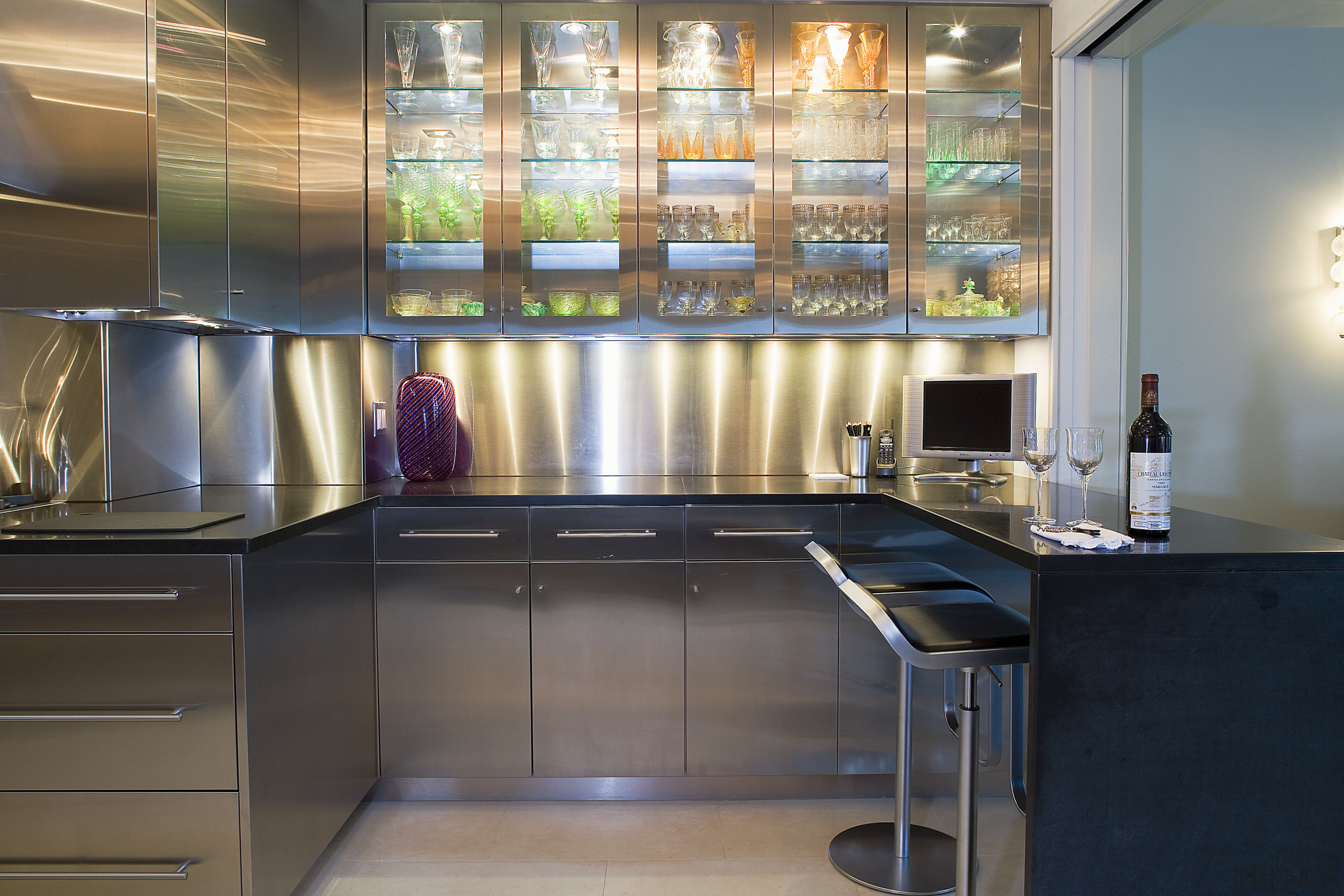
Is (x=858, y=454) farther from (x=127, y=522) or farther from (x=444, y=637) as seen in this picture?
(x=127, y=522)

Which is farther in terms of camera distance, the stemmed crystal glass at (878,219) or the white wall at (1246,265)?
the white wall at (1246,265)

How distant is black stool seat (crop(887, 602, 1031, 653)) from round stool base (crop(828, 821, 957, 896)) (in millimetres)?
A: 699

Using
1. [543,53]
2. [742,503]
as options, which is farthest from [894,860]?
[543,53]

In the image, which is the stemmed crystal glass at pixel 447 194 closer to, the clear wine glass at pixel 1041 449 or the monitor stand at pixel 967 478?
the monitor stand at pixel 967 478

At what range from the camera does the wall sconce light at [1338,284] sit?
3.09 meters

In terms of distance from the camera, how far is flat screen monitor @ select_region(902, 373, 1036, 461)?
8.84 feet

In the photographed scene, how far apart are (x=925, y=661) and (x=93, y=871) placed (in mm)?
1813

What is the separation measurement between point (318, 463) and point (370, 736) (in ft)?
3.36

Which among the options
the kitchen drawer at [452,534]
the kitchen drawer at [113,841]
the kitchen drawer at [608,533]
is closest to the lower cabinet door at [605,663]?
the kitchen drawer at [608,533]

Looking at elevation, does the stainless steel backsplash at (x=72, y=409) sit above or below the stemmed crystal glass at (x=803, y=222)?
below

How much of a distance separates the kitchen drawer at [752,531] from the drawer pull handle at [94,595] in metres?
1.41

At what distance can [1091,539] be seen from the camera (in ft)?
4.79

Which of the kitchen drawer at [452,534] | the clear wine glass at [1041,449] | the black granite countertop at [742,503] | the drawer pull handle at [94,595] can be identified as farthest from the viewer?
the kitchen drawer at [452,534]

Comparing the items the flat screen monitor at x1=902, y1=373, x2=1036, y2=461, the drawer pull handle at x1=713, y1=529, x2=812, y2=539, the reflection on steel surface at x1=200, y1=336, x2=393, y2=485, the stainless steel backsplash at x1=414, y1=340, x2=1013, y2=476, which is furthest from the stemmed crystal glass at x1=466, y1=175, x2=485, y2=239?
the flat screen monitor at x1=902, y1=373, x2=1036, y2=461
